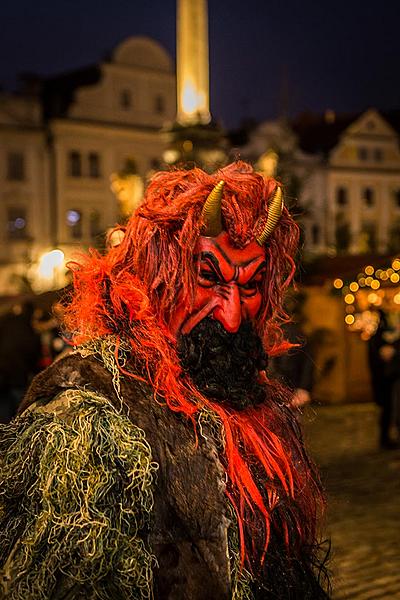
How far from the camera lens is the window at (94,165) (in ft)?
99.0

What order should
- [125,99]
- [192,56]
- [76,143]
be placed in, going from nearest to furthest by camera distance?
[192,56], [76,143], [125,99]

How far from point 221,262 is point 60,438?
58 centimetres

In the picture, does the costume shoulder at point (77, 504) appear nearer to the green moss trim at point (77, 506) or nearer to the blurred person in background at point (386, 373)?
the green moss trim at point (77, 506)

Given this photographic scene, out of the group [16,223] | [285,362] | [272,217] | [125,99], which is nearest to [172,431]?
[272,217]

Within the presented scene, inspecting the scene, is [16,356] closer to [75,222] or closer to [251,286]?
[251,286]

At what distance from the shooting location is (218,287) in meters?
2.03

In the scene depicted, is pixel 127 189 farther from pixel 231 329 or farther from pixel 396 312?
pixel 231 329

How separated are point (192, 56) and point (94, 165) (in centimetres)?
1683

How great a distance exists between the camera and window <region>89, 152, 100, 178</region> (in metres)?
30.2

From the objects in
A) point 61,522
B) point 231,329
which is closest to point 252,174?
point 231,329

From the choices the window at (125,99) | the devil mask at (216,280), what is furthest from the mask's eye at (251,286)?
Answer: the window at (125,99)

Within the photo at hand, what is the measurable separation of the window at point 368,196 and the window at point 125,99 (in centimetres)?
1182

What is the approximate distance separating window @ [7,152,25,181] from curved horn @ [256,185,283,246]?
90.6 ft

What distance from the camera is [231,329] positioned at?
201 cm
